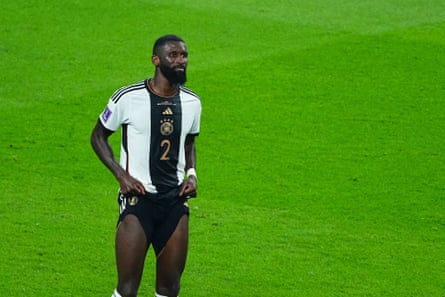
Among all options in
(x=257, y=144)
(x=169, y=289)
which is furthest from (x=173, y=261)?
(x=257, y=144)

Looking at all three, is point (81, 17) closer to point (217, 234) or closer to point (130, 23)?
point (130, 23)

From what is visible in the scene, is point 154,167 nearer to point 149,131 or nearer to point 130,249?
point 149,131

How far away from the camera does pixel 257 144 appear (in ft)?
48.7

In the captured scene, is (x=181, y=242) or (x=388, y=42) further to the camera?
(x=388, y=42)

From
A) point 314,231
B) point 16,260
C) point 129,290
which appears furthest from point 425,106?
point 129,290

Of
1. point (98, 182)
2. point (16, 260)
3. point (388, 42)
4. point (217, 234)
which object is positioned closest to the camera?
point (16, 260)

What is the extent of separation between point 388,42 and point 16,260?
9682 millimetres

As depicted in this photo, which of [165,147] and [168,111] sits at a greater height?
[168,111]

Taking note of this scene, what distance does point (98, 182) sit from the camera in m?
13.4

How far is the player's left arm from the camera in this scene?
8.98m

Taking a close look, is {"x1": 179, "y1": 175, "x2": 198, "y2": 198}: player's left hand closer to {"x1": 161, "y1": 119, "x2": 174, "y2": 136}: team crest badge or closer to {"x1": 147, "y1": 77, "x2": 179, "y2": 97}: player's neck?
{"x1": 161, "y1": 119, "x2": 174, "y2": 136}: team crest badge

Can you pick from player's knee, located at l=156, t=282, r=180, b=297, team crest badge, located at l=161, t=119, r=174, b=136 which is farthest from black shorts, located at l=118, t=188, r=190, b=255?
team crest badge, located at l=161, t=119, r=174, b=136

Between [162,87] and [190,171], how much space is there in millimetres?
710

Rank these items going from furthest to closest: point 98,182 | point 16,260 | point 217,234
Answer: point 98,182
point 217,234
point 16,260
